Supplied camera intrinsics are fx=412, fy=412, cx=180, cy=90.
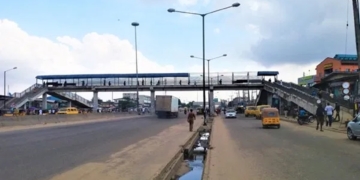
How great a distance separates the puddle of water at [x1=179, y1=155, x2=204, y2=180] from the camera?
1168cm

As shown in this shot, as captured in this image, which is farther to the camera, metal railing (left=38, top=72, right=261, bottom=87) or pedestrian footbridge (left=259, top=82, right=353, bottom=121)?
metal railing (left=38, top=72, right=261, bottom=87)

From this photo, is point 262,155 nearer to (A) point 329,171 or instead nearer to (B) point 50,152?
(A) point 329,171

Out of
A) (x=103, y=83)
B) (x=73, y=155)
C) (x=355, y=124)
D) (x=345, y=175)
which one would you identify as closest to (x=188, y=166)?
(x=73, y=155)

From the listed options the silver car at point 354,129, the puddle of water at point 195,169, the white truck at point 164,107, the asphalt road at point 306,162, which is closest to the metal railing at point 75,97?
the white truck at point 164,107

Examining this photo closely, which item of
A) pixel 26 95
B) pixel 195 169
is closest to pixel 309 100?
pixel 195 169

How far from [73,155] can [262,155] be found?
22.3ft

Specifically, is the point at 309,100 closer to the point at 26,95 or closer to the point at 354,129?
the point at 354,129

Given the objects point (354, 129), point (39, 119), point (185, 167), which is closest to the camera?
point (185, 167)

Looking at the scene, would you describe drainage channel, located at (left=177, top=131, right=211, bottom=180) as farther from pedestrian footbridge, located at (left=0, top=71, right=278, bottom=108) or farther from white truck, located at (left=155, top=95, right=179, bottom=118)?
pedestrian footbridge, located at (left=0, top=71, right=278, bottom=108)

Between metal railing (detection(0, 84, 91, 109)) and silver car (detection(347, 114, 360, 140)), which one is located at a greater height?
metal railing (detection(0, 84, 91, 109))

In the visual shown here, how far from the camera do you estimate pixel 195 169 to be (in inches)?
523

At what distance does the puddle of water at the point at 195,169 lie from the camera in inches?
460

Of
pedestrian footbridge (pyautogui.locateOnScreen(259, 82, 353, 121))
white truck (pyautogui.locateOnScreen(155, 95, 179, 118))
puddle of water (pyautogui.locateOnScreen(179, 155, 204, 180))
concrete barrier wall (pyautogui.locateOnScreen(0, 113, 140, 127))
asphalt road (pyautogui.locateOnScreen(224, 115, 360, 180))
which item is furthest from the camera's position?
white truck (pyautogui.locateOnScreen(155, 95, 179, 118))

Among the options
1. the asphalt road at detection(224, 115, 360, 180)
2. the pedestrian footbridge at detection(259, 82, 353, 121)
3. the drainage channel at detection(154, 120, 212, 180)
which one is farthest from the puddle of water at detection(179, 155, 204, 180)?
the pedestrian footbridge at detection(259, 82, 353, 121)
